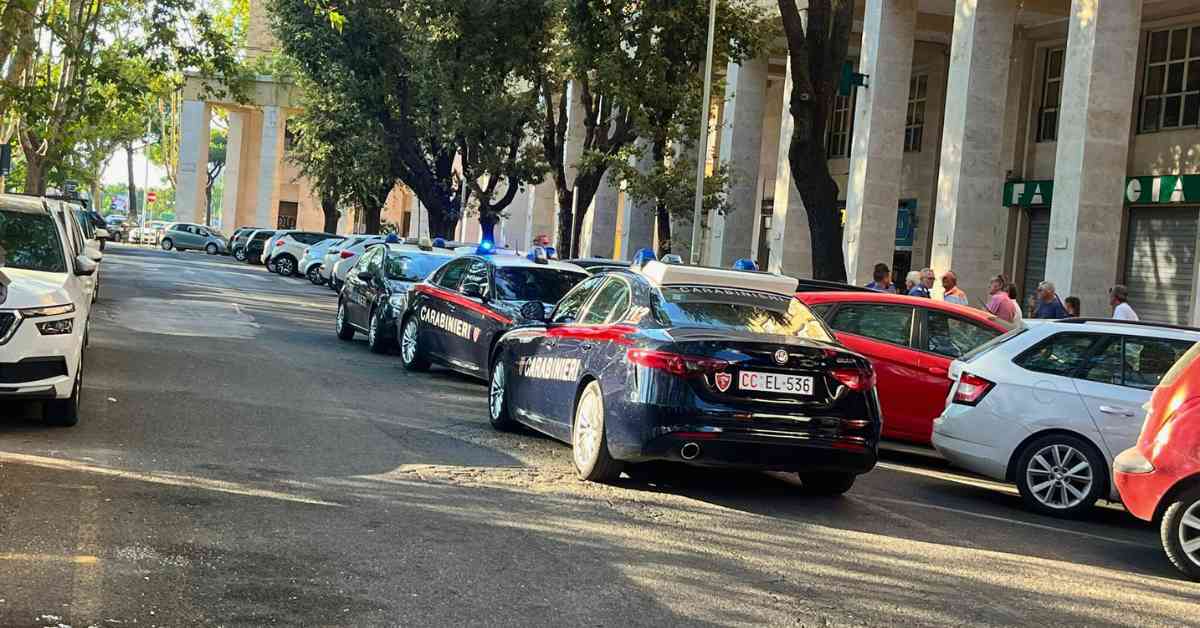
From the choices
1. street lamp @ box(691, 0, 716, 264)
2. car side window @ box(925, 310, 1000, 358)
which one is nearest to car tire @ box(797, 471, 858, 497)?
car side window @ box(925, 310, 1000, 358)

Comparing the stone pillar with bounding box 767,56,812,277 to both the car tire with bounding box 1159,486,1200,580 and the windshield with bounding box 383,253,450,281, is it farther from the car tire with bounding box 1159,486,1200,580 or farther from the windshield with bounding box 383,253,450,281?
the car tire with bounding box 1159,486,1200,580

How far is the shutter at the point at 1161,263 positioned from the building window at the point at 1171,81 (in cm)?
186

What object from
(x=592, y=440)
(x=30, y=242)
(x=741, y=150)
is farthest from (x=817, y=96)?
(x=741, y=150)

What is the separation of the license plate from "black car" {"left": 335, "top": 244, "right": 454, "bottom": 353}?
31.6ft

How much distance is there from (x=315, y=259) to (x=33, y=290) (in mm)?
38287

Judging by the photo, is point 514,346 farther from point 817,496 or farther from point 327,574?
point 327,574

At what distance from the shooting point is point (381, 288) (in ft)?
64.6

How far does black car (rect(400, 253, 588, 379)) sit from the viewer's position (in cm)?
1570

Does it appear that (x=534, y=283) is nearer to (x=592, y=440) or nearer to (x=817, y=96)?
(x=592, y=440)

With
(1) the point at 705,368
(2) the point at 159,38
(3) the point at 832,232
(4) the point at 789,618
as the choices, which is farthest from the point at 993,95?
(4) the point at 789,618

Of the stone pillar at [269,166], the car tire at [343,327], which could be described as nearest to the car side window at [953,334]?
the car tire at [343,327]

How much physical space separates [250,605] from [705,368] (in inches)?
151

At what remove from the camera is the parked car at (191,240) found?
7606cm

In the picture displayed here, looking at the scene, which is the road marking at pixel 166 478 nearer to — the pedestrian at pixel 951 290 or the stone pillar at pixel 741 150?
the pedestrian at pixel 951 290
